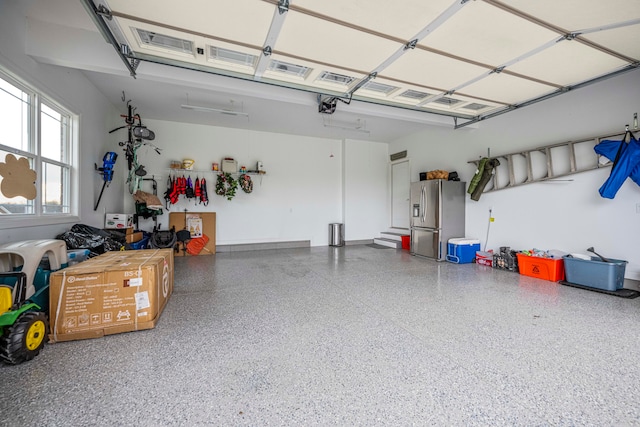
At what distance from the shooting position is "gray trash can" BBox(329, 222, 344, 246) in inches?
320

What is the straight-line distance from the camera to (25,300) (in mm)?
2303

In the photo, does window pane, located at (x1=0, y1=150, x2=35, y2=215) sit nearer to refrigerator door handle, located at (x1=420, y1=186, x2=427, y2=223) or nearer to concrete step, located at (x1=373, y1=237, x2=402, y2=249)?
refrigerator door handle, located at (x1=420, y1=186, x2=427, y2=223)

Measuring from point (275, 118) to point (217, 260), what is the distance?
3.52 metres

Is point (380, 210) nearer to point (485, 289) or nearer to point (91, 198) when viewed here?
point (485, 289)

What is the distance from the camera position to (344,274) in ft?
16.0

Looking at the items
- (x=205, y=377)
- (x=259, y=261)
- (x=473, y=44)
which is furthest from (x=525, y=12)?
(x=259, y=261)

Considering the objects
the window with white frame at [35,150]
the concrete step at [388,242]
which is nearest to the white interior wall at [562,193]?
the concrete step at [388,242]

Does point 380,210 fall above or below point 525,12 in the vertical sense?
below

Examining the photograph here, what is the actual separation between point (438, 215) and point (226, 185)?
17.1 ft

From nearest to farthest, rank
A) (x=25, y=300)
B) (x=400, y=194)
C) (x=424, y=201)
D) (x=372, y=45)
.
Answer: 1. (x=25, y=300)
2. (x=372, y=45)
3. (x=424, y=201)
4. (x=400, y=194)

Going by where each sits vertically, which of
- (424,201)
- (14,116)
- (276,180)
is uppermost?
(14,116)

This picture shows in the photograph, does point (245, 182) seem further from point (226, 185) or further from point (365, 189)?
point (365, 189)

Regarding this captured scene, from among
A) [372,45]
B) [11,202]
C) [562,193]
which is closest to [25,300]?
[11,202]

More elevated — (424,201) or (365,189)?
(365,189)
